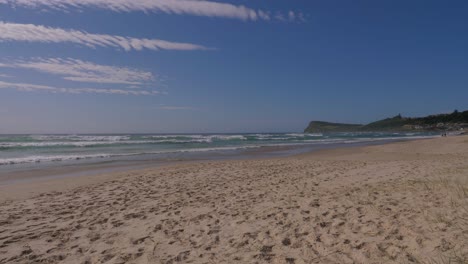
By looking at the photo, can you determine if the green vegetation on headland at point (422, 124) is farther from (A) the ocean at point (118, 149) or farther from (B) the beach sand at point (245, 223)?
(B) the beach sand at point (245, 223)

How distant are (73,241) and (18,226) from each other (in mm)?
1514

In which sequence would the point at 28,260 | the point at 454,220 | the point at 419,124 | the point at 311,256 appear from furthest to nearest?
the point at 419,124
the point at 454,220
the point at 28,260
the point at 311,256

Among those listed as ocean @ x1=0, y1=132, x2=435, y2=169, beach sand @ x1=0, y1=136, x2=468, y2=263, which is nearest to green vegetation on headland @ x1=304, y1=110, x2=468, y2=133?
ocean @ x1=0, y1=132, x2=435, y2=169

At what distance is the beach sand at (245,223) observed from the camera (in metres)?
3.90

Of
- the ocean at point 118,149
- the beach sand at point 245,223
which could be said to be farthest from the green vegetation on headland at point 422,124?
the beach sand at point 245,223

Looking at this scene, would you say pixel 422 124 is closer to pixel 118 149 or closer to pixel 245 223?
pixel 118 149

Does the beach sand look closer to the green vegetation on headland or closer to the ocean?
the ocean

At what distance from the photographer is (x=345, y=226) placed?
4703 millimetres

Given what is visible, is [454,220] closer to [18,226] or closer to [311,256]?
[311,256]

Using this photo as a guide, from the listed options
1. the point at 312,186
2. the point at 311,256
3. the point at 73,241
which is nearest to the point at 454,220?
the point at 311,256

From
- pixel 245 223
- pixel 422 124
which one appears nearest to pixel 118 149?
pixel 245 223

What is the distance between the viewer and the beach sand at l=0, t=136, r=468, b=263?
3.90 m

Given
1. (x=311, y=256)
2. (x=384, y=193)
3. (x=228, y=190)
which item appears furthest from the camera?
(x=228, y=190)

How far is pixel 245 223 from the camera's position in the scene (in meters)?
5.16
